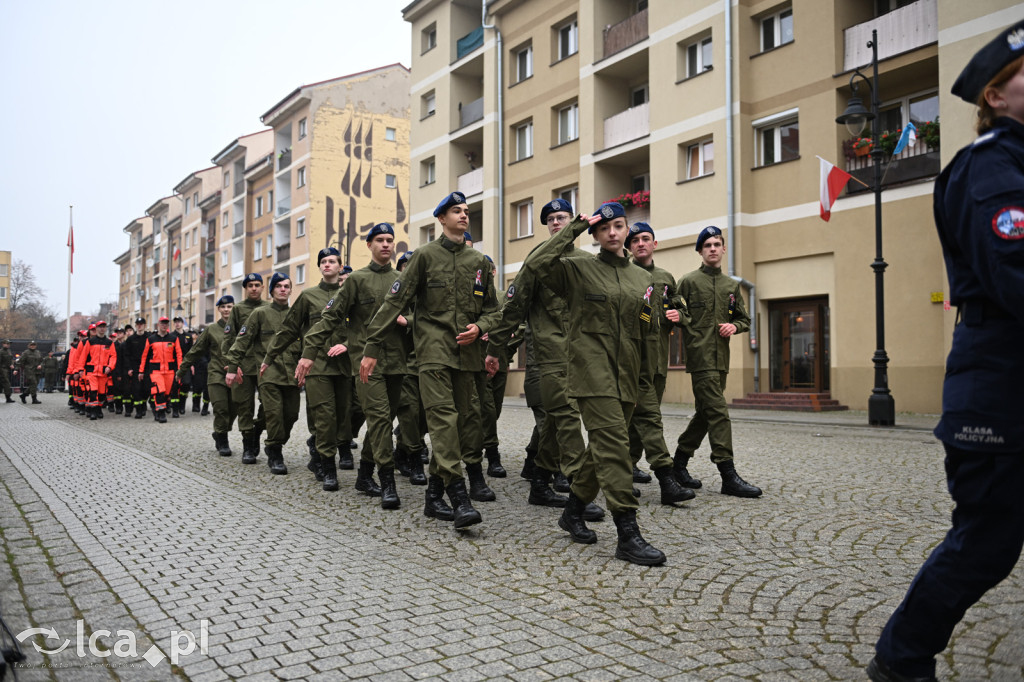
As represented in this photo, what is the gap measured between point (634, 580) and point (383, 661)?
61.9 inches

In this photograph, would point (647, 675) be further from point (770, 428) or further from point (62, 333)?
point (62, 333)

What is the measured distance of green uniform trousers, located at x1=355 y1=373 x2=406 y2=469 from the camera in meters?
6.67

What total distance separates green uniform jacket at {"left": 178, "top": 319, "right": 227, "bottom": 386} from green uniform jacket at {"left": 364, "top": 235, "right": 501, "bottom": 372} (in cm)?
604

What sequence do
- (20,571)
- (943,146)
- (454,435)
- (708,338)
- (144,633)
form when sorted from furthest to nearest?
1. (943,146)
2. (708,338)
3. (454,435)
4. (20,571)
5. (144,633)

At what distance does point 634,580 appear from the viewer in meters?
4.27

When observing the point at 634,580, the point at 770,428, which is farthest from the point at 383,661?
the point at 770,428

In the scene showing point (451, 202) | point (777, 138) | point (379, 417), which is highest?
point (777, 138)

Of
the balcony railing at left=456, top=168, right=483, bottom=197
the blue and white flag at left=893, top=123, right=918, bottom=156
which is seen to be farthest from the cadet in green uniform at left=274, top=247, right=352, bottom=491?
the balcony railing at left=456, top=168, right=483, bottom=197

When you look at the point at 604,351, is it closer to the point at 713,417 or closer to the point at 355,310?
the point at 713,417

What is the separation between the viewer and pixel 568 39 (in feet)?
92.2

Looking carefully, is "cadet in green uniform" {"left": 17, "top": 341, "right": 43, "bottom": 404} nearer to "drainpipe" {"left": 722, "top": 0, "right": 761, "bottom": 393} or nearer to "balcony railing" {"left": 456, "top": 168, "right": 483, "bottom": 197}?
"balcony railing" {"left": 456, "top": 168, "right": 483, "bottom": 197}

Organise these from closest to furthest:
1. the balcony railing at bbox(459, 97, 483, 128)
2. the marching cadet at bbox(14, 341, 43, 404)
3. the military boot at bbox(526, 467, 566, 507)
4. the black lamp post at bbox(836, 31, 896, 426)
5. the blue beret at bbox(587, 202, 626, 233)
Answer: the blue beret at bbox(587, 202, 626, 233)
the military boot at bbox(526, 467, 566, 507)
the black lamp post at bbox(836, 31, 896, 426)
the marching cadet at bbox(14, 341, 43, 404)
the balcony railing at bbox(459, 97, 483, 128)

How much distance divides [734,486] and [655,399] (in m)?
0.99

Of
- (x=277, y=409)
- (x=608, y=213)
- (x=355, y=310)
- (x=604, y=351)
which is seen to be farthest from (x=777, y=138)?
(x=604, y=351)
